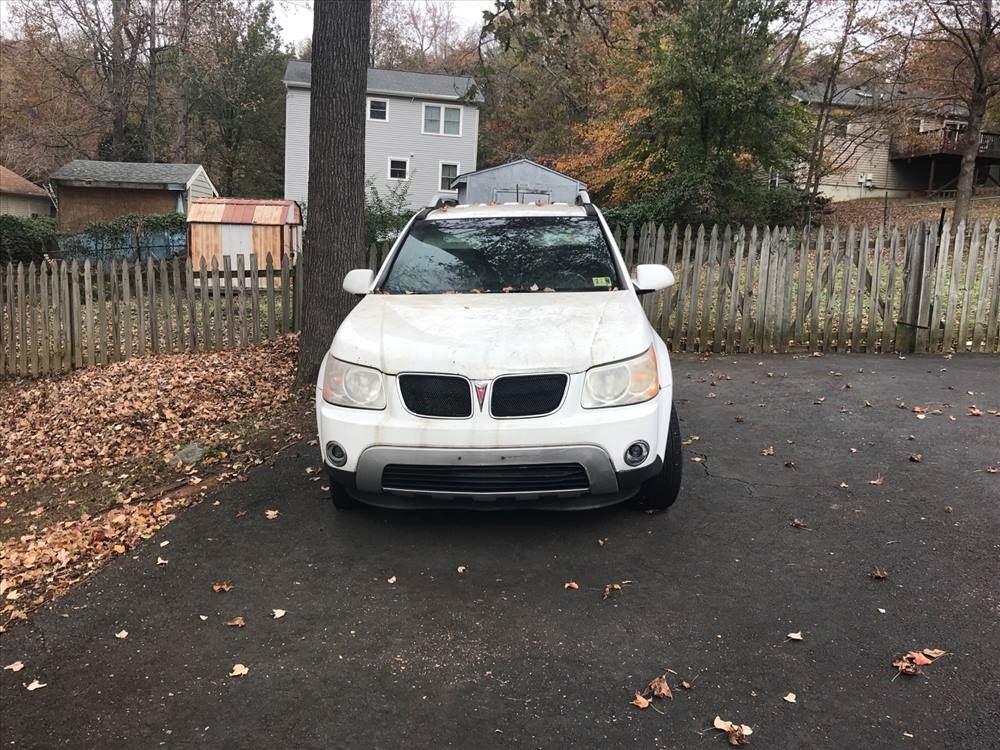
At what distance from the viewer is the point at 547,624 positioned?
3262 millimetres

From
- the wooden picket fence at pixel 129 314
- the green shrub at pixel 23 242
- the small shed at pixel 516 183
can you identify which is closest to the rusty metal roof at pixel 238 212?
the small shed at pixel 516 183

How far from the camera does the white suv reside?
12.0ft

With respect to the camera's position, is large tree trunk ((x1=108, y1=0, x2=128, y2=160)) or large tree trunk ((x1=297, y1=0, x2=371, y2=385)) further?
large tree trunk ((x1=108, y1=0, x2=128, y2=160))

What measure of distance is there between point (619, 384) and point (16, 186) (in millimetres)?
41048

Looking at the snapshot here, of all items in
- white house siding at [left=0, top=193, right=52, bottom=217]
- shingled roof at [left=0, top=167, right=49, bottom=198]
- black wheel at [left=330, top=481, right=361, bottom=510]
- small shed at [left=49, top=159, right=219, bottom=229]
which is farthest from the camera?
white house siding at [left=0, top=193, right=52, bottom=217]

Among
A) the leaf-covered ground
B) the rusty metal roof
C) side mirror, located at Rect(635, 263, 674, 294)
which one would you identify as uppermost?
the rusty metal roof

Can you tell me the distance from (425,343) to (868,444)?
3.63 meters

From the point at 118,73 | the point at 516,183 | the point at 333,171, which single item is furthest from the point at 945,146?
the point at 118,73

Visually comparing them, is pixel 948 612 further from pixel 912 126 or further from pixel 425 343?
pixel 912 126

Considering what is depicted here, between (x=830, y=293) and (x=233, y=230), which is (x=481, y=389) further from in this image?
(x=233, y=230)

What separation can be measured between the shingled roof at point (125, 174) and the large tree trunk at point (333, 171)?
74.1 ft

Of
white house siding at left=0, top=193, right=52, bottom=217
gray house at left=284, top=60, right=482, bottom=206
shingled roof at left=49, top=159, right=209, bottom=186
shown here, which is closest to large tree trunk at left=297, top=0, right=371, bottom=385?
shingled roof at left=49, top=159, right=209, bottom=186

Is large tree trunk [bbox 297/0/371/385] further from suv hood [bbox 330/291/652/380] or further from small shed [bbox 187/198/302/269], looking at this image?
small shed [bbox 187/198/302/269]

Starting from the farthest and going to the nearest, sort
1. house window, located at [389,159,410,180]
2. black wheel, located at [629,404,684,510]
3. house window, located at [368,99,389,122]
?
house window, located at [389,159,410,180], house window, located at [368,99,389,122], black wheel, located at [629,404,684,510]
